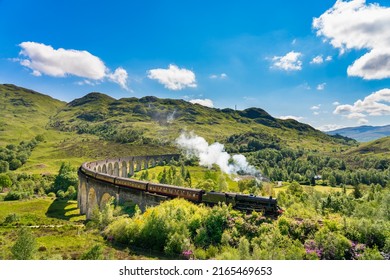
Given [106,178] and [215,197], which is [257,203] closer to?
[215,197]

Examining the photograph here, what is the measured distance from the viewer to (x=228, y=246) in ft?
72.2

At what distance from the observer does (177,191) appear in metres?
34.9

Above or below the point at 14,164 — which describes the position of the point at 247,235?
above

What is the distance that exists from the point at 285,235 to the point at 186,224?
8.77m

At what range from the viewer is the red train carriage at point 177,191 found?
3317cm

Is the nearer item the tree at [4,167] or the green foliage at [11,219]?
the green foliage at [11,219]

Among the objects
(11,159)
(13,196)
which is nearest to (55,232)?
(13,196)

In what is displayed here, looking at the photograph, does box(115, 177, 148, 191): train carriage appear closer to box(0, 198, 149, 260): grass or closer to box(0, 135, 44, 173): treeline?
box(0, 198, 149, 260): grass

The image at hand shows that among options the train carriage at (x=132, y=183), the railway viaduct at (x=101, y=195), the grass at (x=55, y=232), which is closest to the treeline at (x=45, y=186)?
the grass at (x=55, y=232)

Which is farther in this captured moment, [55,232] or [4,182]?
[4,182]

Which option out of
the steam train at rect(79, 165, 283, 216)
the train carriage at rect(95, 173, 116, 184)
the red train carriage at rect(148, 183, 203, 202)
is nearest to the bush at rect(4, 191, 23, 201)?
the train carriage at rect(95, 173, 116, 184)

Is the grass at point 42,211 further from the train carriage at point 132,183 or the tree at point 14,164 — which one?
the tree at point 14,164

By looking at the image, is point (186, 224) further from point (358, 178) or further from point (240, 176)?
point (358, 178)

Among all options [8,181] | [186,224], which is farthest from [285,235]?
[8,181]
